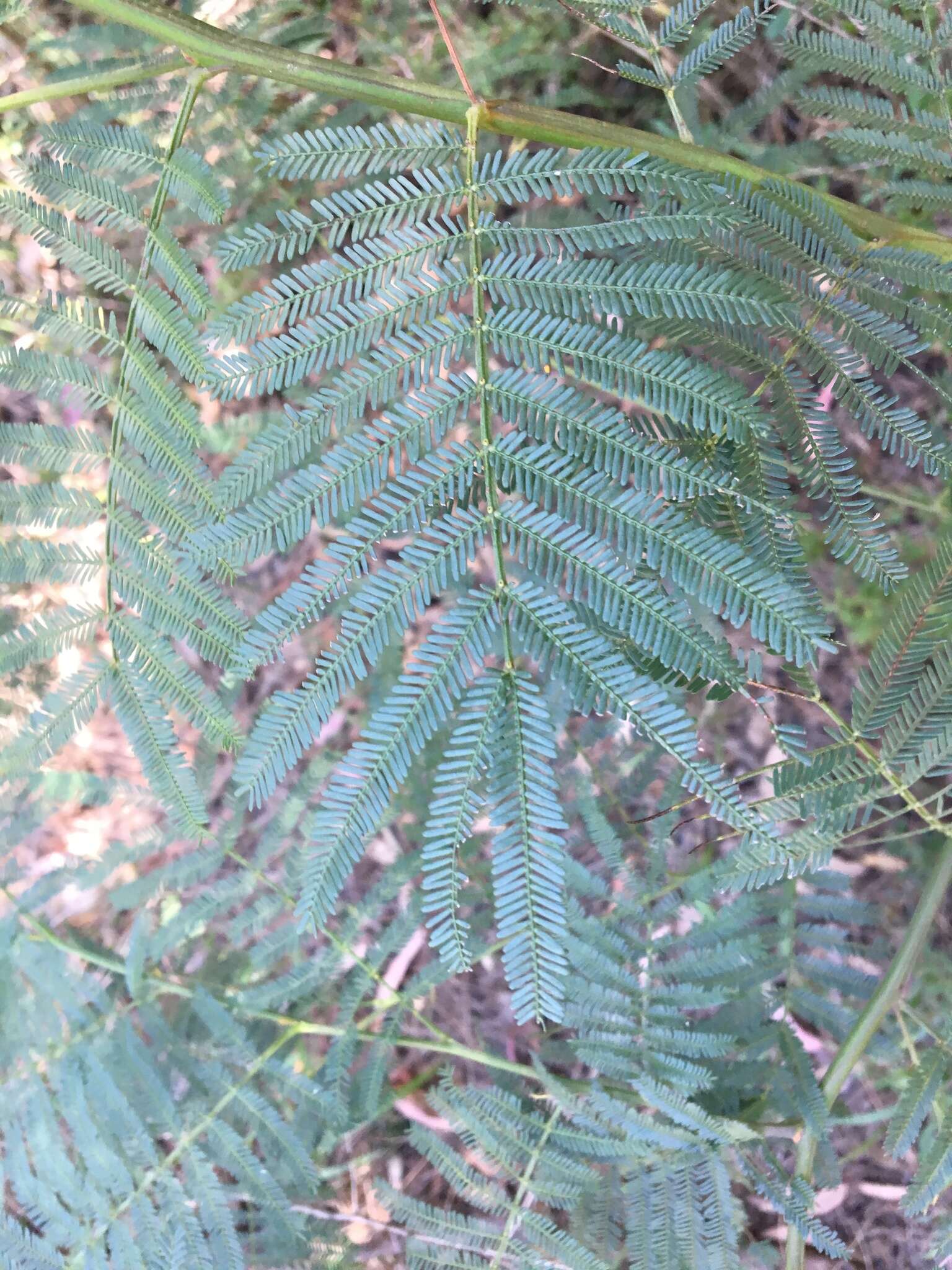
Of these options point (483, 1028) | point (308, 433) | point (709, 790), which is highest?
point (308, 433)

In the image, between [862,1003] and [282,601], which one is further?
[862,1003]

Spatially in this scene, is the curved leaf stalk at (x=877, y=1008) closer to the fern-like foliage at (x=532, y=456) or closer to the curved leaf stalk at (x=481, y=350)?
the fern-like foliage at (x=532, y=456)

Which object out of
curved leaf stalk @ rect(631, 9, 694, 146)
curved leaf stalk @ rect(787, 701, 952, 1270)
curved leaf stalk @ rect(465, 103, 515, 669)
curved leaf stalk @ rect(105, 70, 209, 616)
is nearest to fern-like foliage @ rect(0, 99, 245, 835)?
curved leaf stalk @ rect(105, 70, 209, 616)

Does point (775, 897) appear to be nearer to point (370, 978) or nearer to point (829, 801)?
point (829, 801)

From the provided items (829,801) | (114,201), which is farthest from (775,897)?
(114,201)

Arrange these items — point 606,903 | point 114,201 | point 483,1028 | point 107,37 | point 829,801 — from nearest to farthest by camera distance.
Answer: point 829,801 → point 114,201 → point 107,37 → point 606,903 → point 483,1028

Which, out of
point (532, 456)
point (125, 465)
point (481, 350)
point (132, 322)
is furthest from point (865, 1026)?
point (132, 322)

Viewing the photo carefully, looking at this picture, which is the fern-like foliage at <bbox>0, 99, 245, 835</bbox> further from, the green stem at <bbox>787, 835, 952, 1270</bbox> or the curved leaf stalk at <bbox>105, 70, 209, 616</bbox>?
the green stem at <bbox>787, 835, 952, 1270</bbox>
